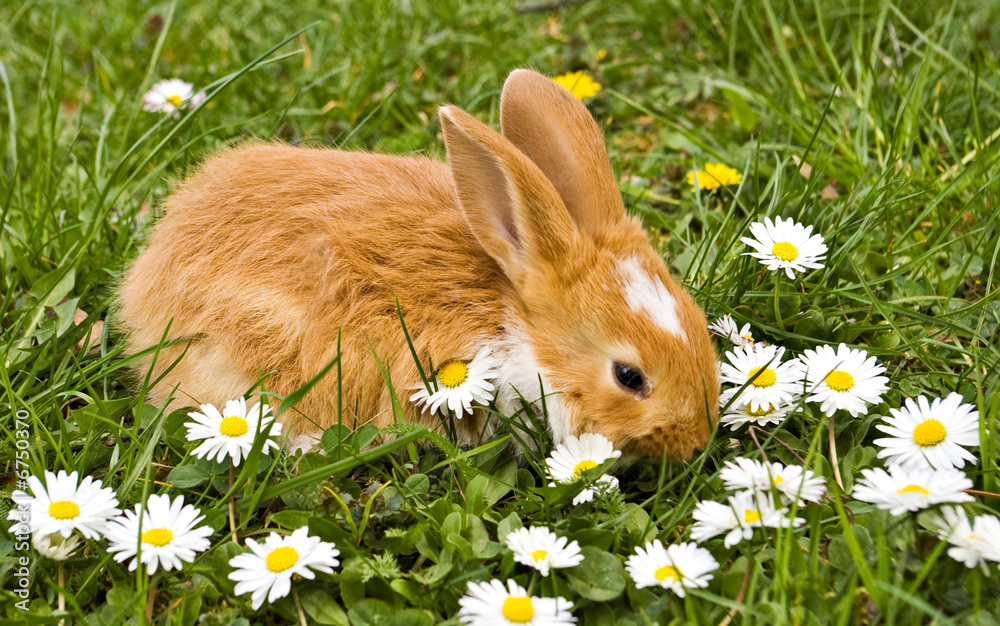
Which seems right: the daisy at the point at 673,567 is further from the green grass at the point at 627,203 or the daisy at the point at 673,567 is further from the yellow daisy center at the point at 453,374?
the yellow daisy center at the point at 453,374

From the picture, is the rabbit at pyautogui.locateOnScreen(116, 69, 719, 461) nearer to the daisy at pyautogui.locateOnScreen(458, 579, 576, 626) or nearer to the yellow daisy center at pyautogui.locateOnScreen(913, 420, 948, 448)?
the yellow daisy center at pyautogui.locateOnScreen(913, 420, 948, 448)

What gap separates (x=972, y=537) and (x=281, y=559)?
1.75 metres

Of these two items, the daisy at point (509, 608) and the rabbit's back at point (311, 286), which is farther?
the rabbit's back at point (311, 286)

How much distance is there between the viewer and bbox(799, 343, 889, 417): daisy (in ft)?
8.82

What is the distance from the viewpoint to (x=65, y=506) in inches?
94.9

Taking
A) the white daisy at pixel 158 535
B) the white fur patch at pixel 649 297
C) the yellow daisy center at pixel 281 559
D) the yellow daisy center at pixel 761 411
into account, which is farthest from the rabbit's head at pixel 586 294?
the white daisy at pixel 158 535

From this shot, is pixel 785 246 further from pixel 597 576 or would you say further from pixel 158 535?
pixel 158 535

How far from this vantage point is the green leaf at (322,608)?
2320mm

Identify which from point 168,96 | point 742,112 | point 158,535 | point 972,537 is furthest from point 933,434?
point 168,96

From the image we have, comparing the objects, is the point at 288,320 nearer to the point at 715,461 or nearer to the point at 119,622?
the point at 119,622

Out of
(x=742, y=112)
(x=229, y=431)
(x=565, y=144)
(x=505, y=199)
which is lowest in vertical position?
(x=229, y=431)

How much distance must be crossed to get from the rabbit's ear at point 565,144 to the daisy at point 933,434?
1191mm

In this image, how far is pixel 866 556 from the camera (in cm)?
230

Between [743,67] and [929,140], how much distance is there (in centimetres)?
130
